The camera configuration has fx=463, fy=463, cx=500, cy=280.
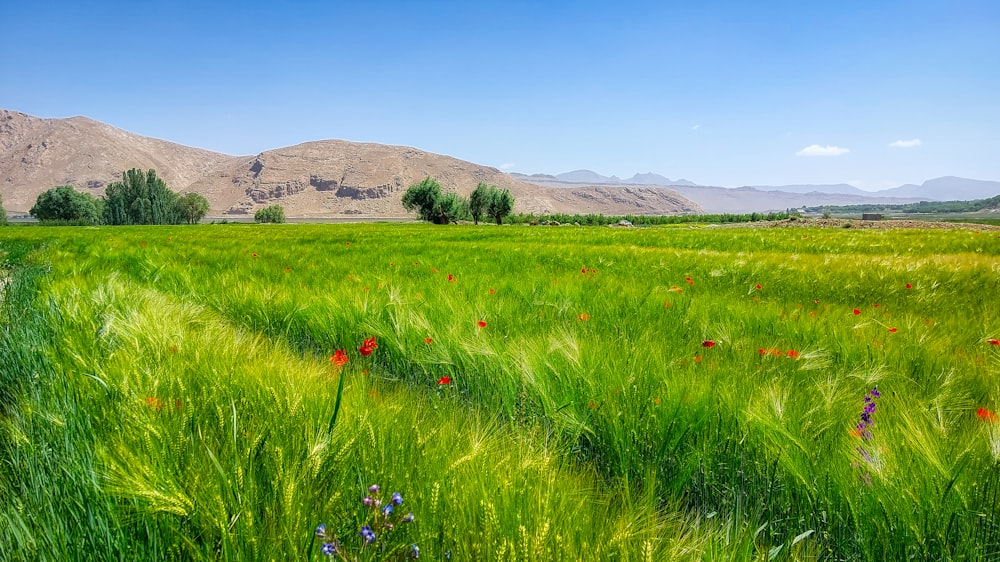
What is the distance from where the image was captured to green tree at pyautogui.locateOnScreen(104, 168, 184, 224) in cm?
8638

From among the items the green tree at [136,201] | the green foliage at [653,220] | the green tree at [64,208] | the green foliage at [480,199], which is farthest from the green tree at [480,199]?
the green tree at [64,208]

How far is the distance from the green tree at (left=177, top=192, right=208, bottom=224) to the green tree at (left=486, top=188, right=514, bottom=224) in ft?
230

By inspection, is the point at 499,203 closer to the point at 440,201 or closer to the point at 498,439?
the point at 440,201

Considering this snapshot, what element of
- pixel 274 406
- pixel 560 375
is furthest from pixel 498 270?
pixel 274 406

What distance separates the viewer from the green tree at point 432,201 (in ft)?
242

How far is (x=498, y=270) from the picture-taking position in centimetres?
640

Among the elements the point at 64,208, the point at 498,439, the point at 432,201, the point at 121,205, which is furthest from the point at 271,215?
the point at 498,439

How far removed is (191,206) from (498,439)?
12691 centimetres

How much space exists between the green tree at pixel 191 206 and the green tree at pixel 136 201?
13264mm

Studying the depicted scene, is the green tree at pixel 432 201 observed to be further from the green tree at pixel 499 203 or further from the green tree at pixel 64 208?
the green tree at pixel 64 208

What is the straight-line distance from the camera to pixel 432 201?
74312 mm

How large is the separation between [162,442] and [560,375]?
136 cm

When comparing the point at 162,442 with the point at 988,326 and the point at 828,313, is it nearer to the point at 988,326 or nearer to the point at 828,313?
the point at 828,313

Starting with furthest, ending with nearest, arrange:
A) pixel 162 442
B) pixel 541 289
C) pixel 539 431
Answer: pixel 541 289 → pixel 539 431 → pixel 162 442
